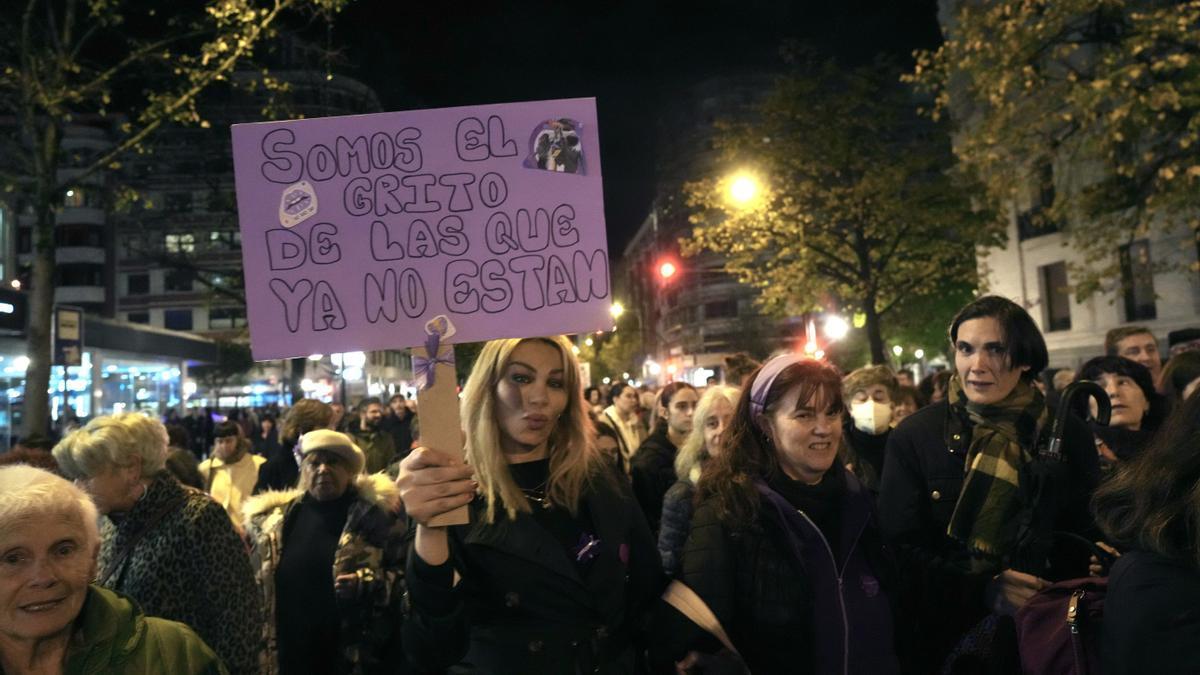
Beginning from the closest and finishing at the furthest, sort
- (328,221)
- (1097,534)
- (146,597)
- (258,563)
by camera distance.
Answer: (328,221)
(1097,534)
(146,597)
(258,563)

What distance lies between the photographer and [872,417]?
20.1 feet

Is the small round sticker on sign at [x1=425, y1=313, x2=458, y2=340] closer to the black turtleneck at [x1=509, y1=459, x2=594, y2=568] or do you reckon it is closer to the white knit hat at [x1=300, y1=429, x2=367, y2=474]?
the black turtleneck at [x1=509, y1=459, x2=594, y2=568]

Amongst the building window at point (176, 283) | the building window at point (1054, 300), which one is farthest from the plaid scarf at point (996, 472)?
the building window at point (176, 283)

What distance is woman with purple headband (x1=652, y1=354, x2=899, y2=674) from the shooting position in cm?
302

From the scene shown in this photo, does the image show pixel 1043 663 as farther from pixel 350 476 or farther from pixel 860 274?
pixel 860 274

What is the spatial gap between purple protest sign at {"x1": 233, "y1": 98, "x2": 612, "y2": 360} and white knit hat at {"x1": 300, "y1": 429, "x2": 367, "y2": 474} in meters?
2.51

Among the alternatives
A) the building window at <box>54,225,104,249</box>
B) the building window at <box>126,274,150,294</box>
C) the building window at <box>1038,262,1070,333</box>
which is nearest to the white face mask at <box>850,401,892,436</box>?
the building window at <box>1038,262,1070,333</box>

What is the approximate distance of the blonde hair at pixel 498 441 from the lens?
2934 millimetres

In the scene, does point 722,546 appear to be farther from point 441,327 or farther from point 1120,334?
point 1120,334

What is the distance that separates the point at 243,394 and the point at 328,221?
65236mm

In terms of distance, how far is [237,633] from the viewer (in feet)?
12.8

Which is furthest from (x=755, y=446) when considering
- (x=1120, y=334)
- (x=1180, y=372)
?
(x=1120, y=334)

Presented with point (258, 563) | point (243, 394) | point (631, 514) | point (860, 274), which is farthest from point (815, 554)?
point (243, 394)

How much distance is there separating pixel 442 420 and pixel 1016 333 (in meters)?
2.31
